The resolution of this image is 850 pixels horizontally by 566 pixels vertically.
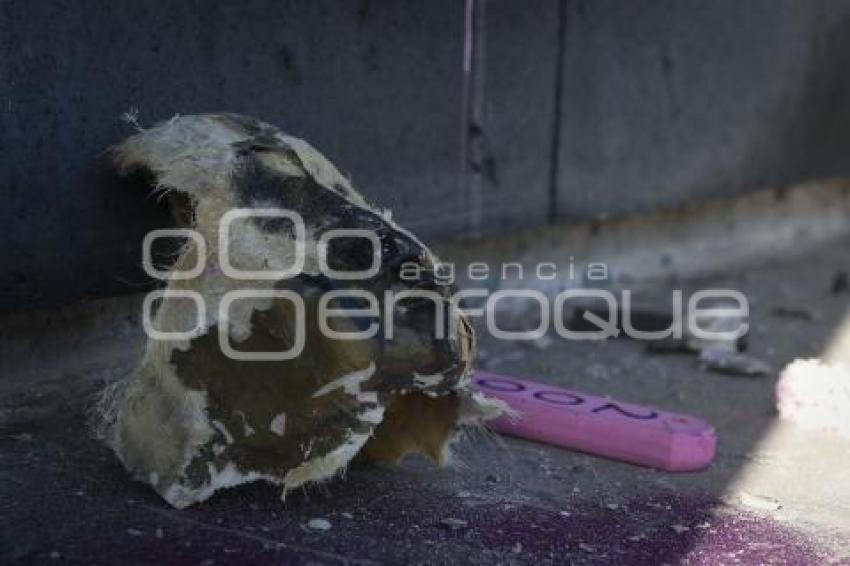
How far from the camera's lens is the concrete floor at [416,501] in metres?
2.33

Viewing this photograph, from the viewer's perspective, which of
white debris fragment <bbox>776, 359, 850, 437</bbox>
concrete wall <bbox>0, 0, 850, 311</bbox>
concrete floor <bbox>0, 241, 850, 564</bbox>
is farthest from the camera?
white debris fragment <bbox>776, 359, 850, 437</bbox>

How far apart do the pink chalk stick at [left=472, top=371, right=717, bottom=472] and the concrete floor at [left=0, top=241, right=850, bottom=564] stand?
0.04 m

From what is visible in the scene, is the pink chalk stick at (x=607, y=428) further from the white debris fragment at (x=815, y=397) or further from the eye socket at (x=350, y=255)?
the eye socket at (x=350, y=255)

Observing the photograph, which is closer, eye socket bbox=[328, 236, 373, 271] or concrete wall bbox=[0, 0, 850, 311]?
eye socket bbox=[328, 236, 373, 271]

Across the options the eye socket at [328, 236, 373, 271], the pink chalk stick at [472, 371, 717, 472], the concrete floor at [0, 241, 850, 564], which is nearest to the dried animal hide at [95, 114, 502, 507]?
the eye socket at [328, 236, 373, 271]

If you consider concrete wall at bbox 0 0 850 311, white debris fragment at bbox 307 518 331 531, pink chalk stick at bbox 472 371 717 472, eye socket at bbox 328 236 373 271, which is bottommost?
white debris fragment at bbox 307 518 331 531

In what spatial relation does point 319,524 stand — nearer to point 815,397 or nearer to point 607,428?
point 607,428

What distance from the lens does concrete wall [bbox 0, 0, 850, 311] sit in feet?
9.60

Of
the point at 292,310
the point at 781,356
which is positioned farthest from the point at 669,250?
the point at 292,310

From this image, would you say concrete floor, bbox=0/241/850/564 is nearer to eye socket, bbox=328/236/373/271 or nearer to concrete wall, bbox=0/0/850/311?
concrete wall, bbox=0/0/850/311

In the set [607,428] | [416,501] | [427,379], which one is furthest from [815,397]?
[427,379]

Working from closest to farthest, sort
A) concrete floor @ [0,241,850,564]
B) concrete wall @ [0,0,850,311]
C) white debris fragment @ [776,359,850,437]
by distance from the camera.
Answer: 1. concrete floor @ [0,241,850,564]
2. concrete wall @ [0,0,850,311]
3. white debris fragment @ [776,359,850,437]

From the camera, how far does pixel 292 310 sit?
2387 millimetres

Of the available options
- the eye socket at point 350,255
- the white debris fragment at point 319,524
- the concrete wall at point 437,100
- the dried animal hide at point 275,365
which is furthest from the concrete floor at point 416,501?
the eye socket at point 350,255
